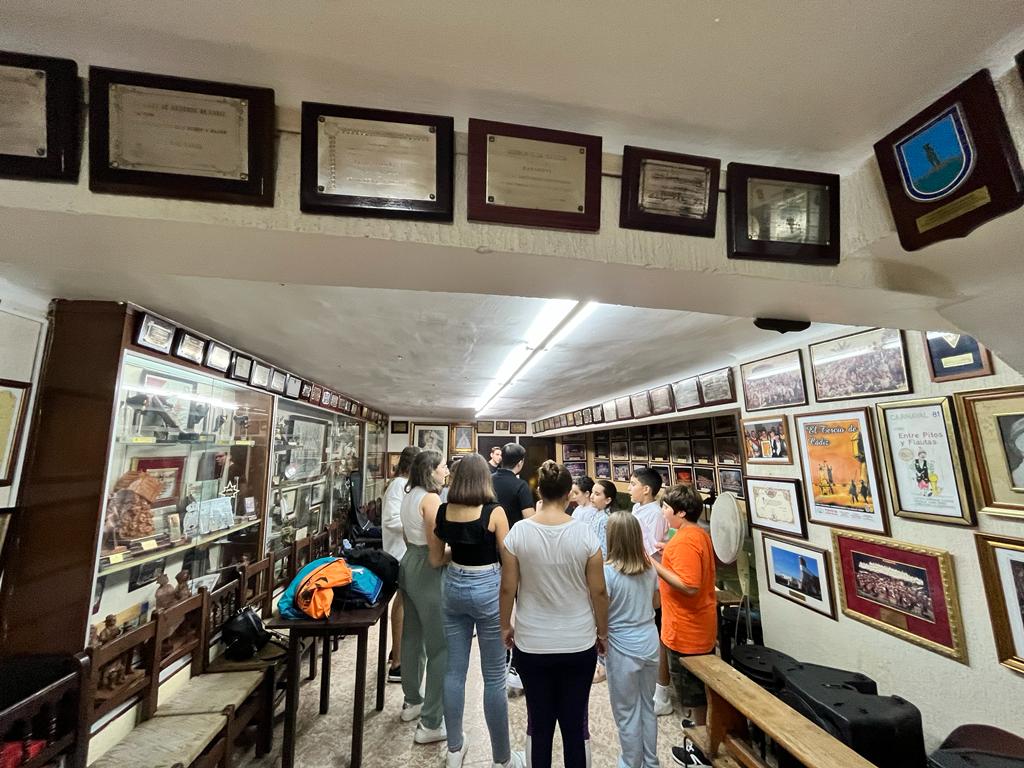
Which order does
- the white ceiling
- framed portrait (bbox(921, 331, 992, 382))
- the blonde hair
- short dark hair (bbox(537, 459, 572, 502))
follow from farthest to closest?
the blonde hair < short dark hair (bbox(537, 459, 572, 502)) < framed portrait (bbox(921, 331, 992, 382)) < the white ceiling

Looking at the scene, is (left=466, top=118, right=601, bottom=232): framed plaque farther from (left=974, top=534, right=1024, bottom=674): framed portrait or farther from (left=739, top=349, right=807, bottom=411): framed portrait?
(left=739, top=349, right=807, bottom=411): framed portrait

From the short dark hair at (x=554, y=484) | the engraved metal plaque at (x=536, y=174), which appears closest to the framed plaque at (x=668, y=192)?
the engraved metal plaque at (x=536, y=174)

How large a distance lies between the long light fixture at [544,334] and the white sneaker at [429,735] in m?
2.18

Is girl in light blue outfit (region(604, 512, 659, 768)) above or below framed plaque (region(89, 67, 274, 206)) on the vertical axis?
below

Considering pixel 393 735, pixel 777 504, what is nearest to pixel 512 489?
pixel 393 735

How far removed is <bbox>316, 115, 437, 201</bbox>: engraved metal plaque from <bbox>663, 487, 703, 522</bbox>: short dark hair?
7.54ft

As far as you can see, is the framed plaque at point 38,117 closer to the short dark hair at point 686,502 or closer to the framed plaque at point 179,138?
the framed plaque at point 179,138

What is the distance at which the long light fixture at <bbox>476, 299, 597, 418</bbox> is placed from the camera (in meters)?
1.84

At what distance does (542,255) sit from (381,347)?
1972 millimetres

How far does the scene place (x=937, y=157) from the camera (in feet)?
2.37

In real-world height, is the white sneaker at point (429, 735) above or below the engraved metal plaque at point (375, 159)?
below

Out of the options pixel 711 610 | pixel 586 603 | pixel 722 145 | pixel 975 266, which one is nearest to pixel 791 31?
pixel 722 145

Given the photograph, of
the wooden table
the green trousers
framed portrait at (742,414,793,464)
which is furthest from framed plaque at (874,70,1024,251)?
the wooden table

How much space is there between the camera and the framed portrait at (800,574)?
209cm
